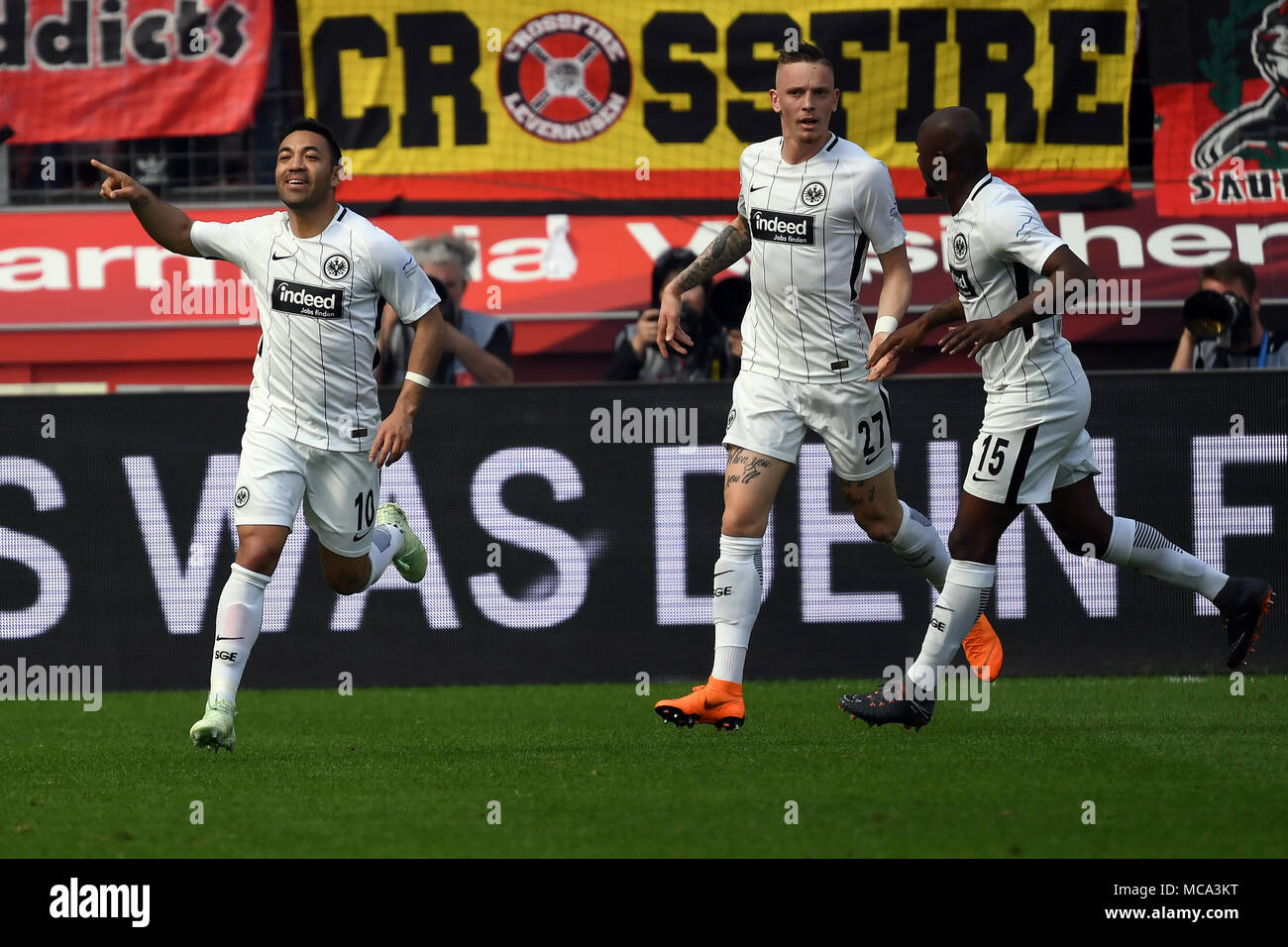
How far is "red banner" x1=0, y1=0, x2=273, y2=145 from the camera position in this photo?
12.1 metres

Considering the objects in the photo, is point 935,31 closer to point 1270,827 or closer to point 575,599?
point 575,599

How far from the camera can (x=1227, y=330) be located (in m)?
8.83

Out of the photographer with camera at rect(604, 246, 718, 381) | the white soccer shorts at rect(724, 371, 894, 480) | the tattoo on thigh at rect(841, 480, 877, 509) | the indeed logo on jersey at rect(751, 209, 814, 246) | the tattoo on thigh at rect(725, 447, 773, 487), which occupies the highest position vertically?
the indeed logo on jersey at rect(751, 209, 814, 246)

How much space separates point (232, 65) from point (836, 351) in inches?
281

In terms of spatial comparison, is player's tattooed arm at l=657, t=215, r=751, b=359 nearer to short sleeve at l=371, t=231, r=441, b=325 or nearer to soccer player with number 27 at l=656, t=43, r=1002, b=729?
soccer player with number 27 at l=656, t=43, r=1002, b=729

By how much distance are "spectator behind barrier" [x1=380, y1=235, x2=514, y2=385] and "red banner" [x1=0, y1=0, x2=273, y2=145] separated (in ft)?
11.0

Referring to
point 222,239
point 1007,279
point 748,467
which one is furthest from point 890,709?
point 222,239

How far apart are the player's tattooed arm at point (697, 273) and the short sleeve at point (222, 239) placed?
57.7 inches

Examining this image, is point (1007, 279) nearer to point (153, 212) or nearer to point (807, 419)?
point (807, 419)

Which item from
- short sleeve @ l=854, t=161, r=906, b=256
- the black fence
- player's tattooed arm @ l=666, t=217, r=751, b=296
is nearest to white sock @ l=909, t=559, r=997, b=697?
short sleeve @ l=854, t=161, r=906, b=256

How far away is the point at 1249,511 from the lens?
8.16m

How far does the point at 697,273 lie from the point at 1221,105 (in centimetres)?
688

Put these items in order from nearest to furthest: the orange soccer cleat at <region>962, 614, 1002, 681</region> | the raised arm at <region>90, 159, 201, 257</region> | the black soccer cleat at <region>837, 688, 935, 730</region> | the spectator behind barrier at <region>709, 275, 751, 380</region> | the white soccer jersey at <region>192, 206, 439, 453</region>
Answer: the raised arm at <region>90, 159, 201, 257</region> → the black soccer cleat at <region>837, 688, 935, 730</region> → the white soccer jersey at <region>192, 206, 439, 453</region> → the orange soccer cleat at <region>962, 614, 1002, 681</region> → the spectator behind barrier at <region>709, 275, 751, 380</region>
